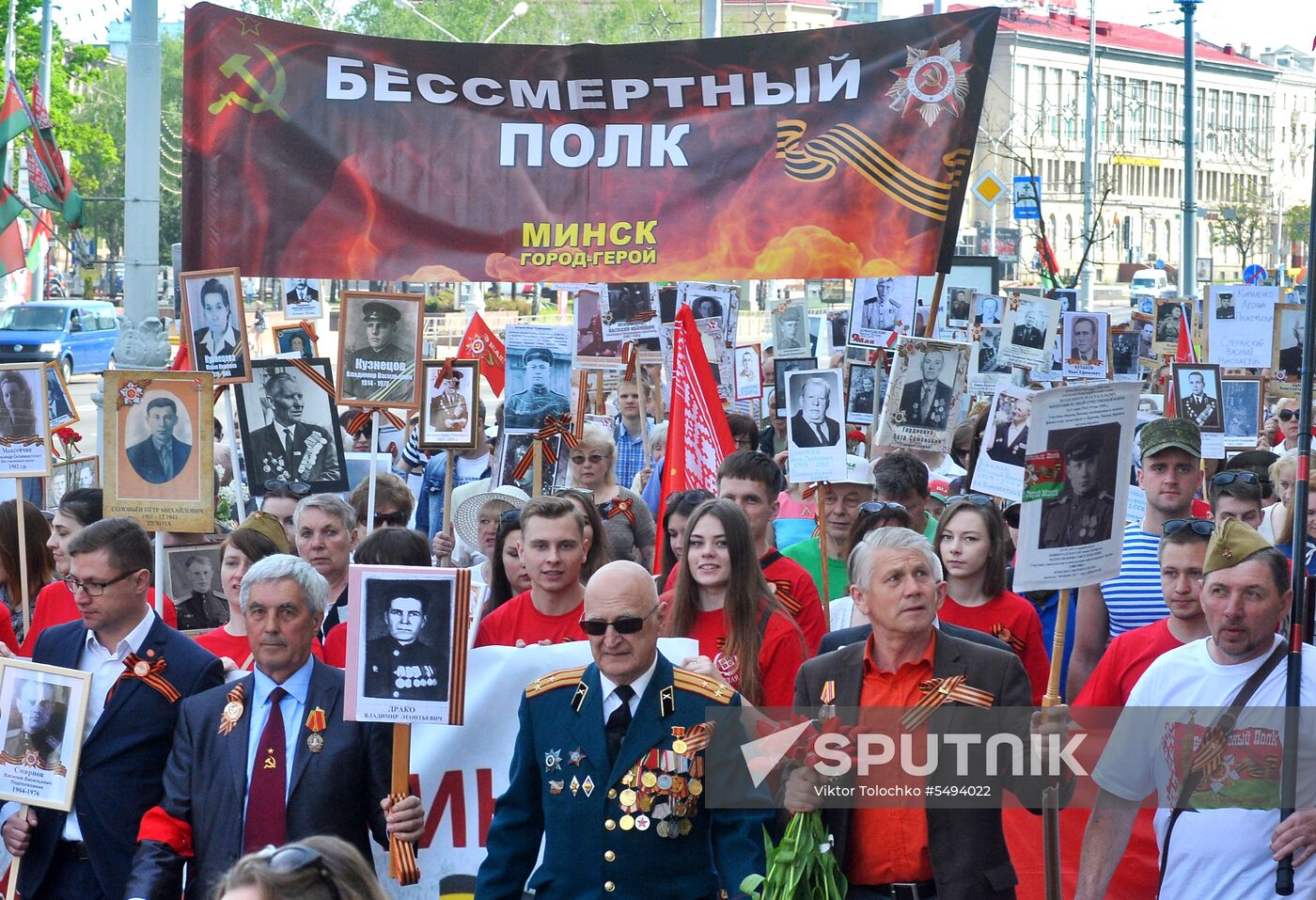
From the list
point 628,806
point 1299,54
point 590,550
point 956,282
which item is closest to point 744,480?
point 590,550

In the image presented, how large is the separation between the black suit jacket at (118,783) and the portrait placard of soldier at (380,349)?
353cm

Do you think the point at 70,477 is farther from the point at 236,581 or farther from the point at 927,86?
the point at 927,86

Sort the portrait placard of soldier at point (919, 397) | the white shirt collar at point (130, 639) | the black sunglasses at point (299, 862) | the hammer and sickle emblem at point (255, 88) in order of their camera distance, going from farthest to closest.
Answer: the portrait placard of soldier at point (919, 397) < the hammer and sickle emblem at point (255, 88) < the white shirt collar at point (130, 639) < the black sunglasses at point (299, 862)

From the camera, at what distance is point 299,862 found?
119 inches

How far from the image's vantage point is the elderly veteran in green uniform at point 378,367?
8781 mm

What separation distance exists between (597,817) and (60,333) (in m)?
36.2

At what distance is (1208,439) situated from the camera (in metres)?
11.3

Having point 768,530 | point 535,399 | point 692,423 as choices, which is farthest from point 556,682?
point 535,399

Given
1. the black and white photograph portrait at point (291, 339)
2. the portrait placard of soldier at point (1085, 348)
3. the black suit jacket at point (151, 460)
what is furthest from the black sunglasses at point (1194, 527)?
the portrait placard of soldier at point (1085, 348)

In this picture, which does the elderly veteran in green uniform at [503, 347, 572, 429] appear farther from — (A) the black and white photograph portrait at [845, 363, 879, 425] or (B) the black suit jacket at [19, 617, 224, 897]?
(B) the black suit jacket at [19, 617, 224, 897]

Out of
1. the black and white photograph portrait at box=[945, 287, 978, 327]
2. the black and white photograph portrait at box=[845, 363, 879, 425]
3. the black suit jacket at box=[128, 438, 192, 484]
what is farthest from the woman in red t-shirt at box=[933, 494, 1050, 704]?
the black and white photograph portrait at box=[945, 287, 978, 327]

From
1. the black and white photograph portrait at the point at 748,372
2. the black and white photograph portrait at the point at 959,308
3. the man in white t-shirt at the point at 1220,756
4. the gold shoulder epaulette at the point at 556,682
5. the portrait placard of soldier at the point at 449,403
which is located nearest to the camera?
the man in white t-shirt at the point at 1220,756

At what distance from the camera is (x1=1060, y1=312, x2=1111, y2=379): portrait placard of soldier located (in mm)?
14656

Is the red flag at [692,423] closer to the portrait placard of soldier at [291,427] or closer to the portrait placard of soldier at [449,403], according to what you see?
the portrait placard of soldier at [449,403]
